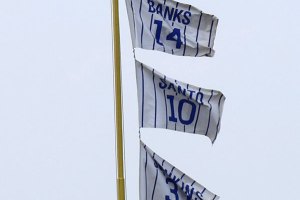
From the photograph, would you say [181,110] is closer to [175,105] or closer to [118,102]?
[175,105]

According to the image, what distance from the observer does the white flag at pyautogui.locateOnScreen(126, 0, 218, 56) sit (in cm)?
1418

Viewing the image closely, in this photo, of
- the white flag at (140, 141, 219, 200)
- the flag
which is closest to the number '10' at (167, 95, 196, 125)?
the flag

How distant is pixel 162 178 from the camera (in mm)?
14102

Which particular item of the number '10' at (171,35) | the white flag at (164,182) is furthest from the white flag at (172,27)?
the white flag at (164,182)

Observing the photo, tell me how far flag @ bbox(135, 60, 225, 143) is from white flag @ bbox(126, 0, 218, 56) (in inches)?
20.4

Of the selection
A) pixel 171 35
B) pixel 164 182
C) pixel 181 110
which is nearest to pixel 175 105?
pixel 181 110

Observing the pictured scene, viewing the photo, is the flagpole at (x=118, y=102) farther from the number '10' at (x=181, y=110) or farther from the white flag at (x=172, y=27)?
the number '10' at (x=181, y=110)

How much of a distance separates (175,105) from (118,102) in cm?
124

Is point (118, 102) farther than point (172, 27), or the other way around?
point (172, 27)

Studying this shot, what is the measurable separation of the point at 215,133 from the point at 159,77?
1.38 meters

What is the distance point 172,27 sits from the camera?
47.2 ft

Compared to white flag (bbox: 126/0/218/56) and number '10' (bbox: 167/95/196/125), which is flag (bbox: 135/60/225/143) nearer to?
number '10' (bbox: 167/95/196/125)

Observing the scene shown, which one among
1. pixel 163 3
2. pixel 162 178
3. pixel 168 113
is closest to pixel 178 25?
pixel 163 3

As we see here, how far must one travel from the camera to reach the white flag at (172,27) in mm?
14180
